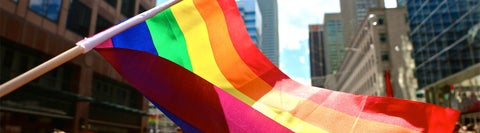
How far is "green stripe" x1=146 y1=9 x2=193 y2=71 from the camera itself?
4.64 meters

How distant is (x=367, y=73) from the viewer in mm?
73438

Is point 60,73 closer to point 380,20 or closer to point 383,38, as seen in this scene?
point 383,38

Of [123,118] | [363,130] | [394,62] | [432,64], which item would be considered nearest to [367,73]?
[394,62]

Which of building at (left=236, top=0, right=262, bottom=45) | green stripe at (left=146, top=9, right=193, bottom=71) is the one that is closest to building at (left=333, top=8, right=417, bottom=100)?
green stripe at (left=146, top=9, right=193, bottom=71)

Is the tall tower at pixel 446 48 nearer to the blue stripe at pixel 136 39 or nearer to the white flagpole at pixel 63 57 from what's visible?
the blue stripe at pixel 136 39

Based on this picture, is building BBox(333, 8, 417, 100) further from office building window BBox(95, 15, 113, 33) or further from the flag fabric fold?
the flag fabric fold

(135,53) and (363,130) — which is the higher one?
(135,53)

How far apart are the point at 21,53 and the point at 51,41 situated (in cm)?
174

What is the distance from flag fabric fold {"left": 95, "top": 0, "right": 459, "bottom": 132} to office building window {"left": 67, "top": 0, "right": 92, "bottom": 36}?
→ 21.6 meters

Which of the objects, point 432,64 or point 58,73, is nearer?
point 58,73

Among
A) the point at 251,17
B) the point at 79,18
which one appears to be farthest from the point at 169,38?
the point at 251,17

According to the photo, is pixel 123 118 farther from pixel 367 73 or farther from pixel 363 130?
pixel 367 73

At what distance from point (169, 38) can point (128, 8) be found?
99.8 feet

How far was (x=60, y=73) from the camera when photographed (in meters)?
24.6
